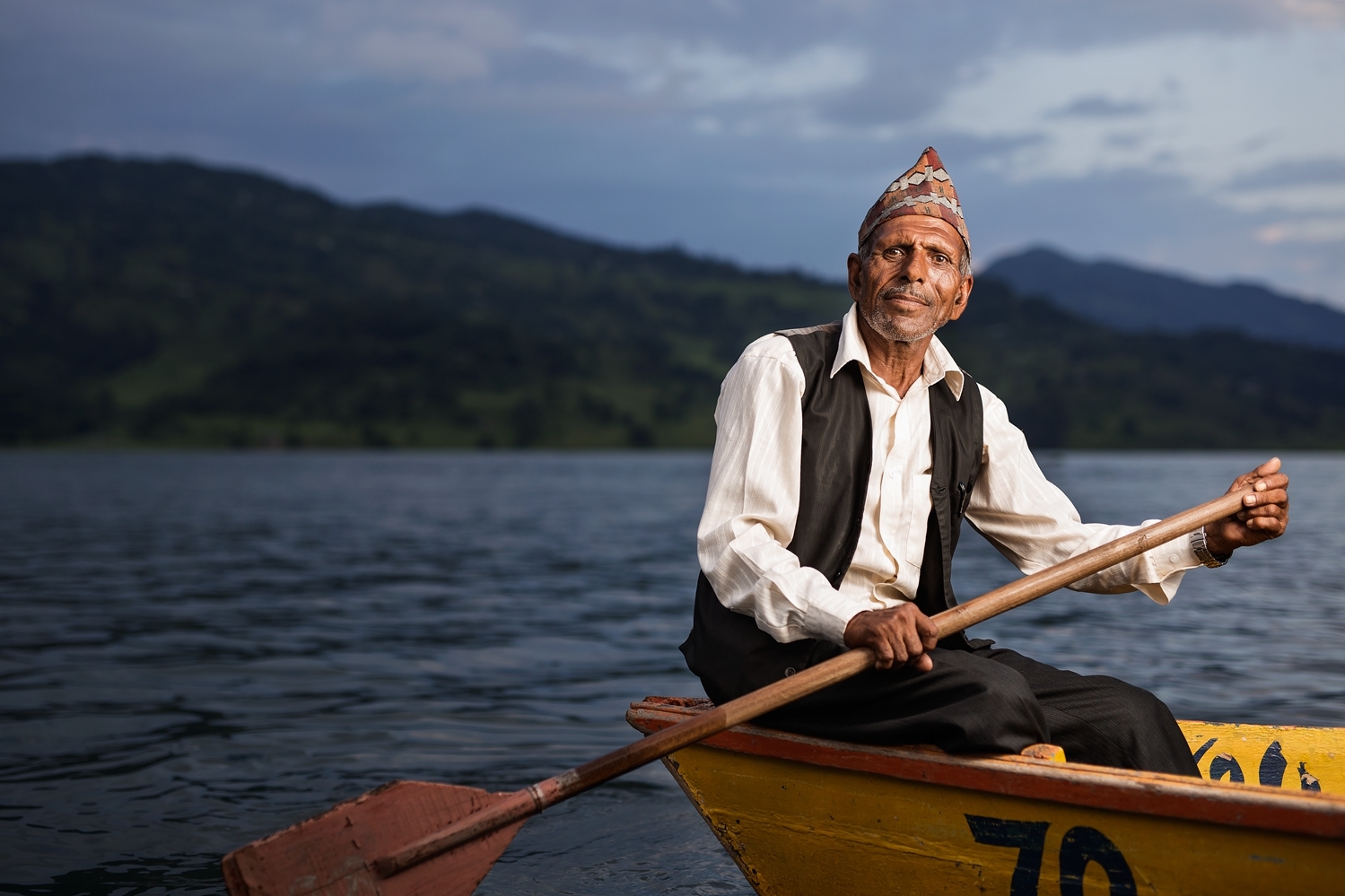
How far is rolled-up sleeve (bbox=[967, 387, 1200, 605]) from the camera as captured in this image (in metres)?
4.75

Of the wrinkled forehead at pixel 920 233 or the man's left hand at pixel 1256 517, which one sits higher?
the wrinkled forehead at pixel 920 233

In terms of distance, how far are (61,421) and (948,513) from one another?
538 ft

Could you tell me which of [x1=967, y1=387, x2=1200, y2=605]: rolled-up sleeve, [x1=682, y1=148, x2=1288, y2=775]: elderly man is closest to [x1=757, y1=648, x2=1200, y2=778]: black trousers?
[x1=682, y1=148, x2=1288, y2=775]: elderly man

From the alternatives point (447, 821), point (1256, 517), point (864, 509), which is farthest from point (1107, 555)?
point (447, 821)

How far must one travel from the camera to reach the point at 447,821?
4535mm

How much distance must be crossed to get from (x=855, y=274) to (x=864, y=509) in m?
0.95

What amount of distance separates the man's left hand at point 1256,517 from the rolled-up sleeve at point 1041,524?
12 cm

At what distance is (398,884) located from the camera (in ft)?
14.5

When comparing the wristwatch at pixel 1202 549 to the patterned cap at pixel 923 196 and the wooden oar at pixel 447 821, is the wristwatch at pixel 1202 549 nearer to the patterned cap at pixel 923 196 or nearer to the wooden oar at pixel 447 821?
the wooden oar at pixel 447 821

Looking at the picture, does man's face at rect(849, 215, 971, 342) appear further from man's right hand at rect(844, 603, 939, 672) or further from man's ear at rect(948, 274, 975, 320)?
man's right hand at rect(844, 603, 939, 672)

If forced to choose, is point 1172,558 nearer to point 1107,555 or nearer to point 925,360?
point 1107,555

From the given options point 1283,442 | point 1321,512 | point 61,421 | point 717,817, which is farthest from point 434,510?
point 1283,442

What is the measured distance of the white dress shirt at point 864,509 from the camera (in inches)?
161

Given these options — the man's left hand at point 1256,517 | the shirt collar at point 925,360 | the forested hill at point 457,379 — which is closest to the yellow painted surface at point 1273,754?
the man's left hand at point 1256,517
